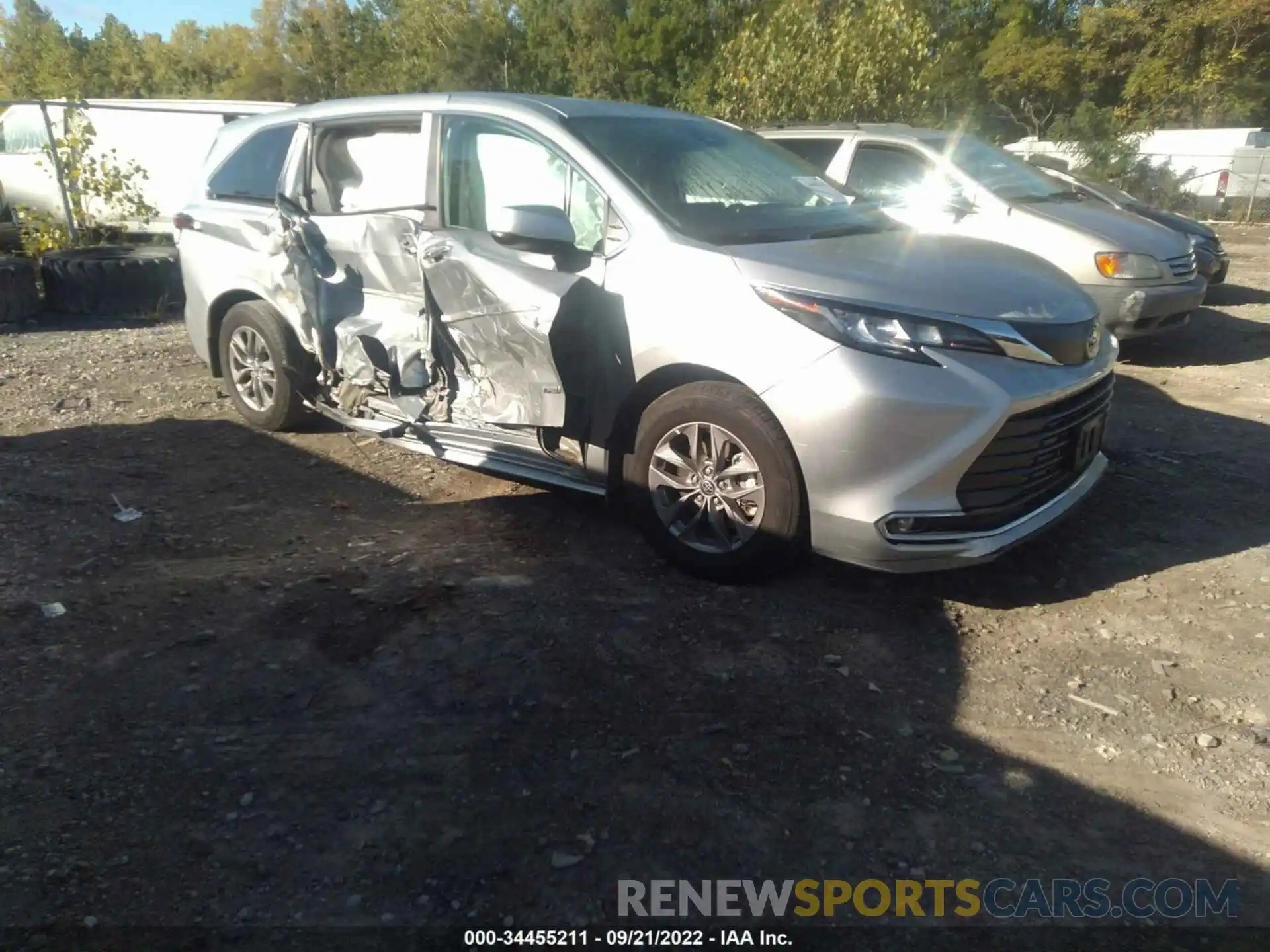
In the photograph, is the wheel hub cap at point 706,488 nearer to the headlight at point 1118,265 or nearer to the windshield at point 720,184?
the windshield at point 720,184

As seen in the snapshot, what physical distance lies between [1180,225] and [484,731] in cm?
976

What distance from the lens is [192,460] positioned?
548 centimetres

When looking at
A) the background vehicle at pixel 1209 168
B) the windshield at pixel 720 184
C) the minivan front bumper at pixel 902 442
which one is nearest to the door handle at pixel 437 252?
the windshield at pixel 720 184

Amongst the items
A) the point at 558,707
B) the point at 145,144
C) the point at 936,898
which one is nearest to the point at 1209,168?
the point at 145,144

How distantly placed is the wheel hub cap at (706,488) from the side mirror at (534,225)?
35.5 inches

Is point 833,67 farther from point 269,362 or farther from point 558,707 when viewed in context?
point 558,707

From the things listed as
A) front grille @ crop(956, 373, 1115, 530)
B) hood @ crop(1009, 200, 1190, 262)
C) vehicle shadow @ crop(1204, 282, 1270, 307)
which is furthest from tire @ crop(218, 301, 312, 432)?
vehicle shadow @ crop(1204, 282, 1270, 307)

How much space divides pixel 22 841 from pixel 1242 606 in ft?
13.8

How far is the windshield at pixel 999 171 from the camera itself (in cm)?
784

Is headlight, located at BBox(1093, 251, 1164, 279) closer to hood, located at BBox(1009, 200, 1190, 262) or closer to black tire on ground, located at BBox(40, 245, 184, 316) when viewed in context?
hood, located at BBox(1009, 200, 1190, 262)

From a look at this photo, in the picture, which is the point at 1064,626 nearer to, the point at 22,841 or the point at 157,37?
the point at 22,841

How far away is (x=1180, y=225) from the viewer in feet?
32.6

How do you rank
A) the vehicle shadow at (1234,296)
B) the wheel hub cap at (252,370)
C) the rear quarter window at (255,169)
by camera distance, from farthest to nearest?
the vehicle shadow at (1234,296)
the wheel hub cap at (252,370)
the rear quarter window at (255,169)

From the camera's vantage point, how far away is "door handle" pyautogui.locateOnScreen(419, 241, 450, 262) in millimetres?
4332
